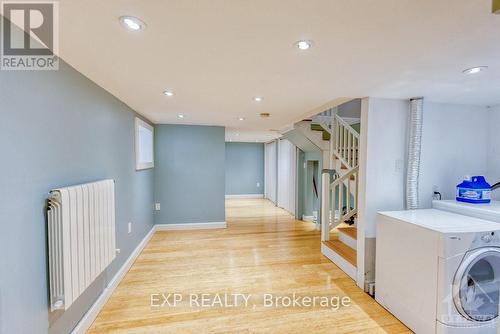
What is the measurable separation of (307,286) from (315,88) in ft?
6.82

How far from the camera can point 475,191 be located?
2277 millimetres

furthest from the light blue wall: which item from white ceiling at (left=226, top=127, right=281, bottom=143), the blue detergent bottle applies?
the blue detergent bottle

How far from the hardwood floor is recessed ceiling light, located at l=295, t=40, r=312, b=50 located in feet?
6.84

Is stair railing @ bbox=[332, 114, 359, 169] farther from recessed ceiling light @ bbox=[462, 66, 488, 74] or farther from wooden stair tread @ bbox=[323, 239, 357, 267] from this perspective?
recessed ceiling light @ bbox=[462, 66, 488, 74]

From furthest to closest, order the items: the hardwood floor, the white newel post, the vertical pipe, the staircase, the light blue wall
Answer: the light blue wall → the white newel post → the staircase → the vertical pipe → the hardwood floor

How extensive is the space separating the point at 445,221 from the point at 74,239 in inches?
111

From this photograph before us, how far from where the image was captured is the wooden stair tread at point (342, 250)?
286 centimetres

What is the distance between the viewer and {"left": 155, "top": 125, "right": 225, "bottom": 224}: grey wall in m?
4.52

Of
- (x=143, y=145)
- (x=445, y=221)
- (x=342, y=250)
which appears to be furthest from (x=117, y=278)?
(x=445, y=221)

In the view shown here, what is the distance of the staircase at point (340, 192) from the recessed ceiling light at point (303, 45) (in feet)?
7.32

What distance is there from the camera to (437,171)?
2623mm

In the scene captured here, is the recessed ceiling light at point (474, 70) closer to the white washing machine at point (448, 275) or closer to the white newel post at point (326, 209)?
the white washing machine at point (448, 275)

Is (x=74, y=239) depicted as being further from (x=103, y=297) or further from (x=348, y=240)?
(x=348, y=240)

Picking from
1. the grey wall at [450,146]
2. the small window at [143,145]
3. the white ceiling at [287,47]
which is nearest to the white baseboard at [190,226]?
the small window at [143,145]
